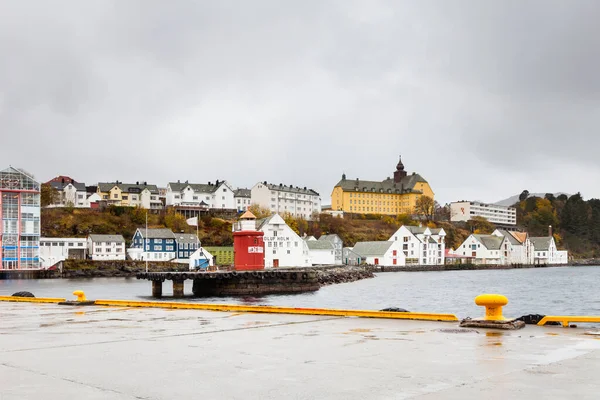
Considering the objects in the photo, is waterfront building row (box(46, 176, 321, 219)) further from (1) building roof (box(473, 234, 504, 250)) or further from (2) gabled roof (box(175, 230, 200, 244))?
(1) building roof (box(473, 234, 504, 250))

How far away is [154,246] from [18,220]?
2898 cm

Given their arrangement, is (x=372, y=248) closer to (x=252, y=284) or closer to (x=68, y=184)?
(x=252, y=284)

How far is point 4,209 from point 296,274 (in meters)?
57.7

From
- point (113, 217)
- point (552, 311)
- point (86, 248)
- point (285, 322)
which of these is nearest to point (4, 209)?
point (86, 248)

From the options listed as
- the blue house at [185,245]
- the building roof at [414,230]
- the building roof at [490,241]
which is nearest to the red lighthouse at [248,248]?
the blue house at [185,245]

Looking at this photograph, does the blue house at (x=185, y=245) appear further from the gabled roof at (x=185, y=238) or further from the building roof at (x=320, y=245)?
the building roof at (x=320, y=245)

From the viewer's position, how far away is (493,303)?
14.1m

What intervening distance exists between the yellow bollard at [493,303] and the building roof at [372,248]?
4961 inches

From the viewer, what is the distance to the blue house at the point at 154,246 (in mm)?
126438

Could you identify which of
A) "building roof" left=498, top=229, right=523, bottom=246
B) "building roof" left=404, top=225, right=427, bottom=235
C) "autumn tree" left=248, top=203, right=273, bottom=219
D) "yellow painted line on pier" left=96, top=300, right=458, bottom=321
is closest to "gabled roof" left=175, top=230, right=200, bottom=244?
"autumn tree" left=248, top=203, right=273, bottom=219

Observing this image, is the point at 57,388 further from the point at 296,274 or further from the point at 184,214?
the point at 184,214

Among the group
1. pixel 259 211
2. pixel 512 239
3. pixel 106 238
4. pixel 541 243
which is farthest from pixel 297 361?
pixel 541 243

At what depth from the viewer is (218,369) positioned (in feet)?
31.5

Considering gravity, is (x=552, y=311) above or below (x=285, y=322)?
below
